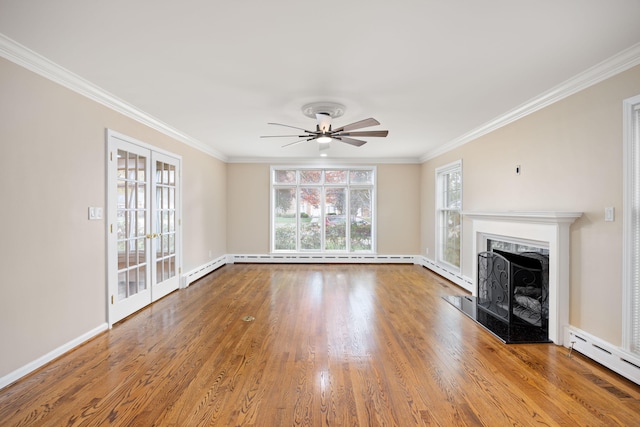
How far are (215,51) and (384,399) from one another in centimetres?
286

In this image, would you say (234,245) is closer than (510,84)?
No

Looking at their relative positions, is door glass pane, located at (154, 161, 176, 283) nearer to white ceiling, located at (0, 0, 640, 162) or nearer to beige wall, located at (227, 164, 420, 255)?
white ceiling, located at (0, 0, 640, 162)

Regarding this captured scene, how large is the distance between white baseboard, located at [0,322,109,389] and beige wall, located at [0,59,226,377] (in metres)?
0.03

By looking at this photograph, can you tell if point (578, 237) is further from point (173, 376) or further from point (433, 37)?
point (173, 376)

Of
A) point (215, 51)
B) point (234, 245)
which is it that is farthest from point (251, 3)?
point (234, 245)

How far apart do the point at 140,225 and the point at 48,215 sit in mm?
1388

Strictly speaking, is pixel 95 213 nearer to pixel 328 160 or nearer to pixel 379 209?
pixel 328 160

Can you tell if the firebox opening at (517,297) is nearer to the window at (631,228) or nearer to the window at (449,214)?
the window at (631,228)

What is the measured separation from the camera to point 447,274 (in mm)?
5730

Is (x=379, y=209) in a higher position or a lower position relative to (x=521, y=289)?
higher

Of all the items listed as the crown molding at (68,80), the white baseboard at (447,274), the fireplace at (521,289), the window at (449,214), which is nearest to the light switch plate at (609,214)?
the fireplace at (521,289)

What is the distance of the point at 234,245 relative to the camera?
7.30 m

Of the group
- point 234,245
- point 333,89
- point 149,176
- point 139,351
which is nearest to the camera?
point 139,351

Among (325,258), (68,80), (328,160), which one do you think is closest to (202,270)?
(325,258)
